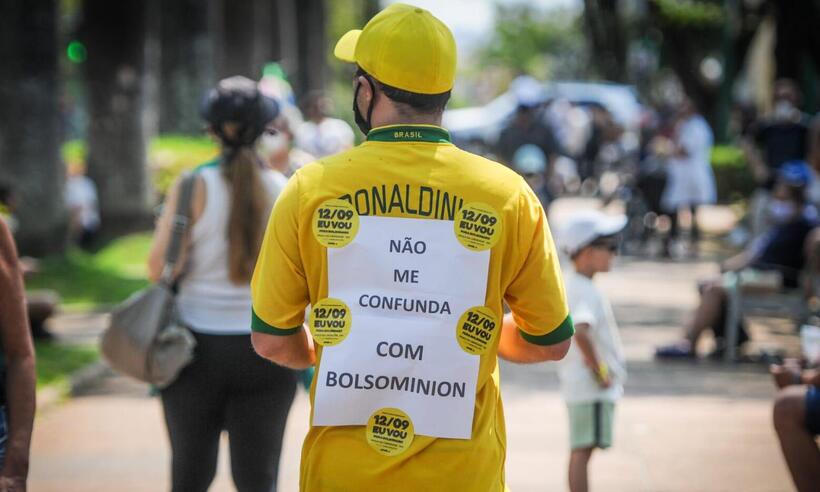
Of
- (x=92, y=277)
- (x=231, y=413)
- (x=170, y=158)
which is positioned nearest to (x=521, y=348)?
(x=231, y=413)

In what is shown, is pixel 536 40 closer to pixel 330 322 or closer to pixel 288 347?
pixel 288 347

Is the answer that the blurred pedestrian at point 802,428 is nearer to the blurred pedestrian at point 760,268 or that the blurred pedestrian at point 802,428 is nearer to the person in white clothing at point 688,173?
the blurred pedestrian at point 760,268

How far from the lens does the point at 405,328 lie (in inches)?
117

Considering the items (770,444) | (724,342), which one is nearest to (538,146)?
(724,342)

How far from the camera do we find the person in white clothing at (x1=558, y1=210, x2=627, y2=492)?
17.5 ft

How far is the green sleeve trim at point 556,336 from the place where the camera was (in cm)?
313

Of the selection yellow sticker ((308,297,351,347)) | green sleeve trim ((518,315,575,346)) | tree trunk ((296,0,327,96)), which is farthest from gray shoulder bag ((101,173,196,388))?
tree trunk ((296,0,327,96))

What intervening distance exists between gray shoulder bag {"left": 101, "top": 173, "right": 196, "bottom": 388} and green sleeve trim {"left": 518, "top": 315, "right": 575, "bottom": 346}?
66.0 inches

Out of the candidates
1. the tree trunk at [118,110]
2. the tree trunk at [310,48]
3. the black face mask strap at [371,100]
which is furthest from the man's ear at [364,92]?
the tree trunk at [310,48]

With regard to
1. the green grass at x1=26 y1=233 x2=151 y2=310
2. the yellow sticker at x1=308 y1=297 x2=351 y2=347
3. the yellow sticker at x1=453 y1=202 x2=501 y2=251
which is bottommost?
the green grass at x1=26 y1=233 x2=151 y2=310

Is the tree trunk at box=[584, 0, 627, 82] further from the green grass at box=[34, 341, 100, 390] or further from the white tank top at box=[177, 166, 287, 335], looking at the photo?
the white tank top at box=[177, 166, 287, 335]

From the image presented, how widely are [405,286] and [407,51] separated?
1.79ft

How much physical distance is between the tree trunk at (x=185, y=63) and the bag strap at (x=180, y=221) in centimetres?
1775

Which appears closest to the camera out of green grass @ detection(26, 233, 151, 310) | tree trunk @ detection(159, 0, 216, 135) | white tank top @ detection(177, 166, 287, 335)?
white tank top @ detection(177, 166, 287, 335)
